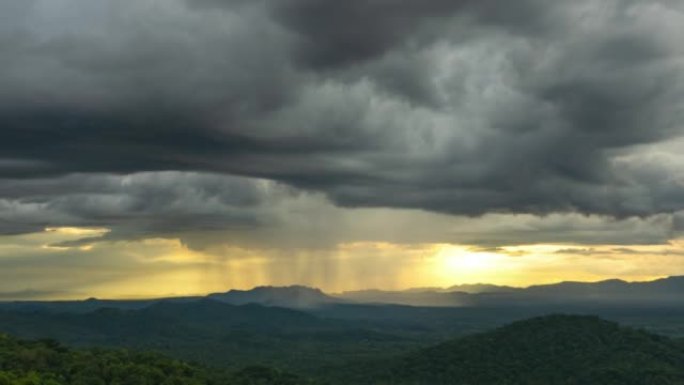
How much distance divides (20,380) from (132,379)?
41325 millimetres

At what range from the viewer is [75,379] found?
646 ft

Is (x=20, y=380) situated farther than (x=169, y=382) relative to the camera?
No

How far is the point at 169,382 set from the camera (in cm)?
19925

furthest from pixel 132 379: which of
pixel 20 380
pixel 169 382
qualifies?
pixel 20 380

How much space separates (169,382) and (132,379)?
980 cm

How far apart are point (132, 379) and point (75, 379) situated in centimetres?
1519

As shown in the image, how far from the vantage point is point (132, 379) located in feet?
648

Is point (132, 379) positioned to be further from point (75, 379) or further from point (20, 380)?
point (20, 380)

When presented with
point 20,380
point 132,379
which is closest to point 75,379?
point 132,379

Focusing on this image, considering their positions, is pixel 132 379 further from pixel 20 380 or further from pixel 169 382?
pixel 20 380

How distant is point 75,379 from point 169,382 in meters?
24.9

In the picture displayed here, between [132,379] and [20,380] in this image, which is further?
[132,379]

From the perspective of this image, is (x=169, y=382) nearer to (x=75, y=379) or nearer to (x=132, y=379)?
(x=132, y=379)

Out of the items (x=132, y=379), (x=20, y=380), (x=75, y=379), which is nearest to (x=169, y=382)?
(x=132, y=379)
